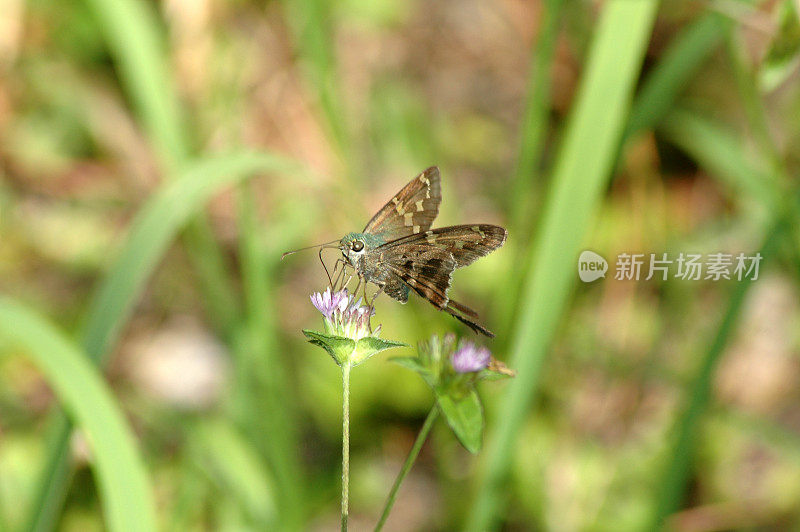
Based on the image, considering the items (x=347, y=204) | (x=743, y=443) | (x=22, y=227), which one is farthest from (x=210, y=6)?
(x=743, y=443)

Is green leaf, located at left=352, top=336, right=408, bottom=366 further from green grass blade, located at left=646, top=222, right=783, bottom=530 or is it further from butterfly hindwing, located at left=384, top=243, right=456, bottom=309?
green grass blade, located at left=646, top=222, right=783, bottom=530

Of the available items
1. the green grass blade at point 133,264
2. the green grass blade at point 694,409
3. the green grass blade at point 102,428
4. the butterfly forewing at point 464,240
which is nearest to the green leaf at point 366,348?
the butterfly forewing at point 464,240

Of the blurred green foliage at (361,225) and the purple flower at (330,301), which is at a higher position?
the blurred green foliage at (361,225)

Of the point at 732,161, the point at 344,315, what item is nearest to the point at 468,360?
the point at 344,315

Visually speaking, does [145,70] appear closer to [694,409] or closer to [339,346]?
[339,346]

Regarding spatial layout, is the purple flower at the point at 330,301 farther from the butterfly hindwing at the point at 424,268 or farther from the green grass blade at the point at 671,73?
the green grass blade at the point at 671,73

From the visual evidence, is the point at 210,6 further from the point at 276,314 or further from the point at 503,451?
the point at 503,451
